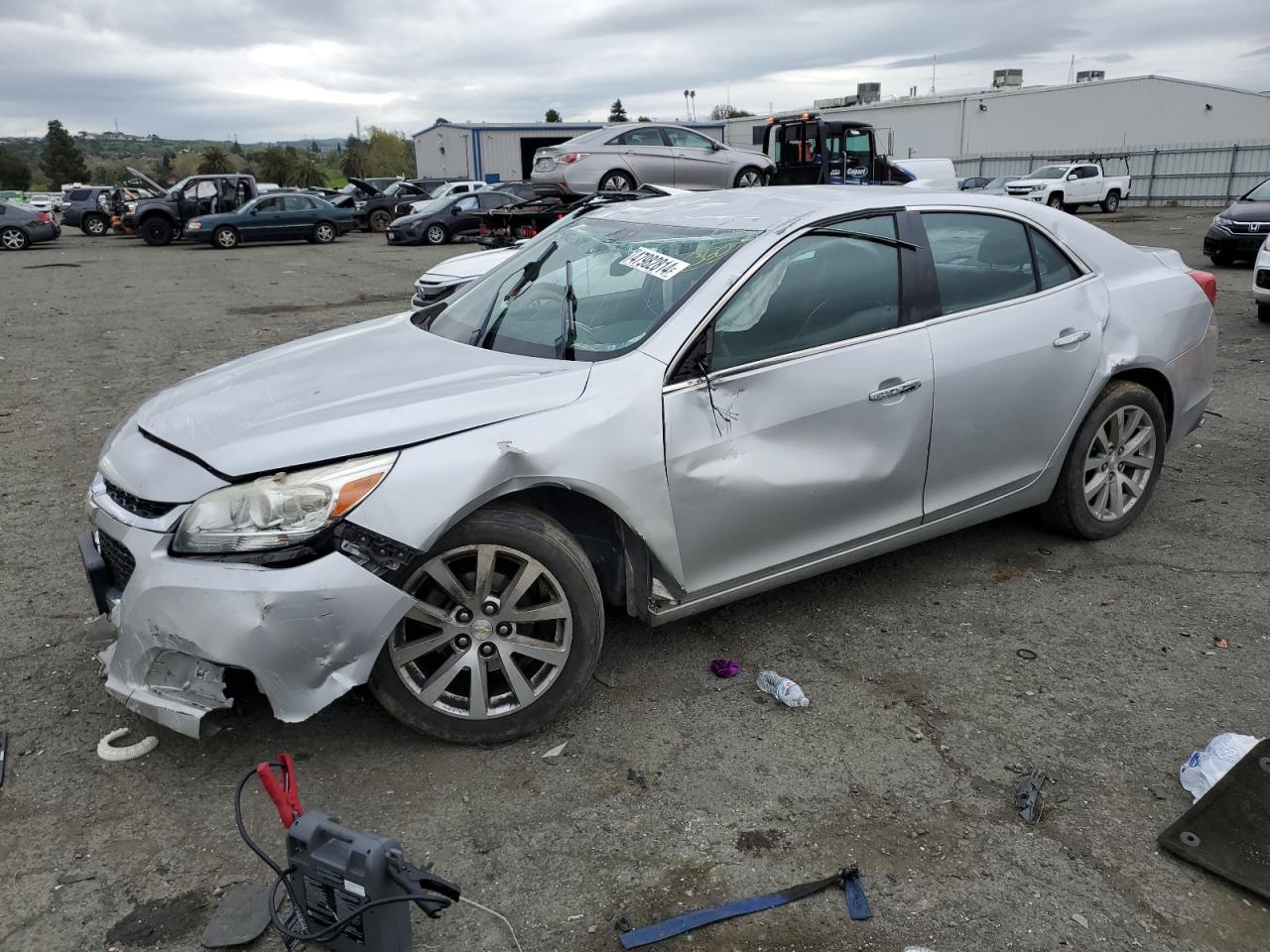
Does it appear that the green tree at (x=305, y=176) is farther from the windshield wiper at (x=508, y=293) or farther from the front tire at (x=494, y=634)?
the front tire at (x=494, y=634)

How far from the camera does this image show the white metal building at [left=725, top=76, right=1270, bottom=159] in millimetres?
40031

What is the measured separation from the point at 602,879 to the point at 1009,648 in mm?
1961

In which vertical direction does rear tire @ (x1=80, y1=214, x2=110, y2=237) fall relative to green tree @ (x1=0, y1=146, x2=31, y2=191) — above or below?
below

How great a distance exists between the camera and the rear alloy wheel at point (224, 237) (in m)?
24.4

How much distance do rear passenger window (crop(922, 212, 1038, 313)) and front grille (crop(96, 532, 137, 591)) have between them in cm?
303

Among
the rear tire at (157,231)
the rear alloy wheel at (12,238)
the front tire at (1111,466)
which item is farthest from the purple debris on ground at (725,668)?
the rear alloy wheel at (12,238)

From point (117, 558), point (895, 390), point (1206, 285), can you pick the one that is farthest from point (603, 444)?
point (1206, 285)

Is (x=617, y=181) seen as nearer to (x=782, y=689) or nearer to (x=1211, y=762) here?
(x=782, y=689)

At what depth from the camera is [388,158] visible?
83688mm

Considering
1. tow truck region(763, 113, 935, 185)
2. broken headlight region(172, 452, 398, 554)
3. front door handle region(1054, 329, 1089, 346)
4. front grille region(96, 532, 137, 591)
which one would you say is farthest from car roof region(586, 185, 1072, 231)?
tow truck region(763, 113, 935, 185)

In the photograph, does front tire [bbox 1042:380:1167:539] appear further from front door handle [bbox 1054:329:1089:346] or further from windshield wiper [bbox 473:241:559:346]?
windshield wiper [bbox 473:241:559:346]

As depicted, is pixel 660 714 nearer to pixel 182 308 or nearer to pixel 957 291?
pixel 957 291

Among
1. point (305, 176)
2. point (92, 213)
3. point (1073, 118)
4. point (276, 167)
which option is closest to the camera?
point (92, 213)

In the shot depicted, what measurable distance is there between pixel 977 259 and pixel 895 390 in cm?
87
